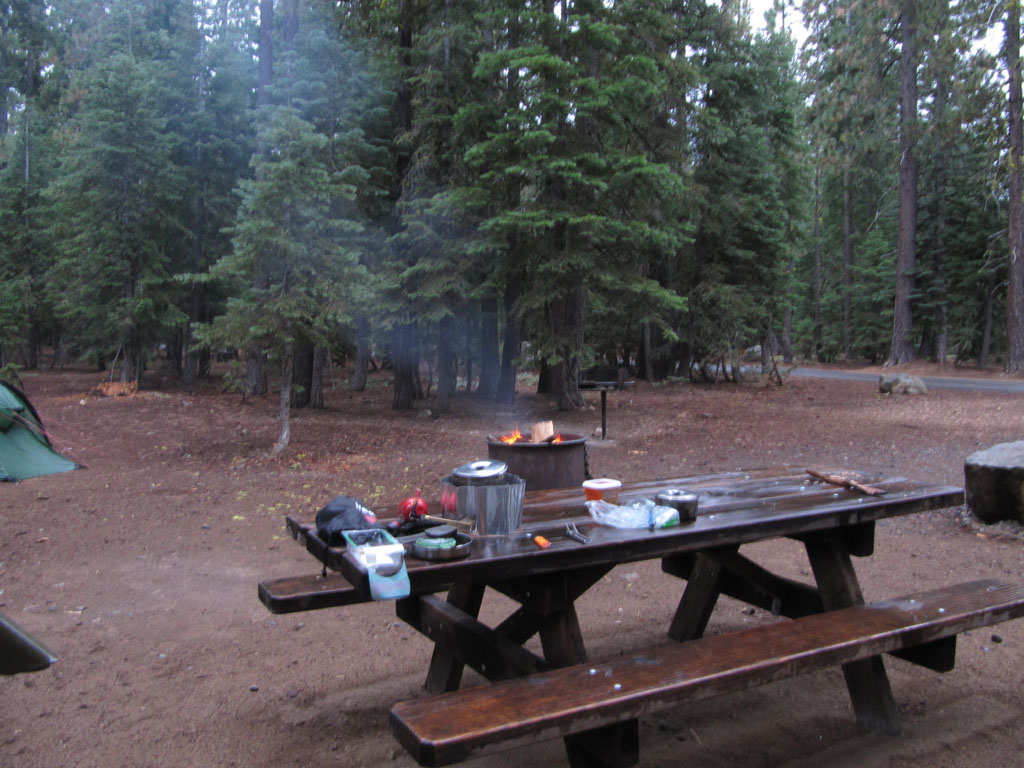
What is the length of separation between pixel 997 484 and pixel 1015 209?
18.4m

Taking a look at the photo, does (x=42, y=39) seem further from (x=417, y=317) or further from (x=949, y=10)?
(x=949, y=10)

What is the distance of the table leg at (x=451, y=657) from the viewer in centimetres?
336

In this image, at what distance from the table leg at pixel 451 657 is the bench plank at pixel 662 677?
0.92 meters

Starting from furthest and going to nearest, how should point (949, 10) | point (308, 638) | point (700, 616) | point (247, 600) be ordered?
point (949, 10), point (247, 600), point (308, 638), point (700, 616)

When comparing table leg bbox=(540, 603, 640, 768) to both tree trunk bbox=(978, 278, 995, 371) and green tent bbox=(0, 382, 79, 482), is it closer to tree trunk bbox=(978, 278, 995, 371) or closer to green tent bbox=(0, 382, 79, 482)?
green tent bbox=(0, 382, 79, 482)

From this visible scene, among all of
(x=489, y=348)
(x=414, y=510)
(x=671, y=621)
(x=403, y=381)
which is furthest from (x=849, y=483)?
(x=489, y=348)

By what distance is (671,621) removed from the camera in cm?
441

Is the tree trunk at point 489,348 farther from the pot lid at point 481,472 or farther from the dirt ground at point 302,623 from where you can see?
the pot lid at point 481,472

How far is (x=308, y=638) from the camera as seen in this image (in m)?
4.36

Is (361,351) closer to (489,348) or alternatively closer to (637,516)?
(489,348)

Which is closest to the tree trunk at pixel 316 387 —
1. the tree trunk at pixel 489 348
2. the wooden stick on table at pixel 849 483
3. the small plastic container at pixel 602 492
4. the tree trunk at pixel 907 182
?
the tree trunk at pixel 489 348

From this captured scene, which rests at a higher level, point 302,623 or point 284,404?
point 284,404

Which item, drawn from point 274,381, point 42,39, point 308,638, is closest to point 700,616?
point 308,638

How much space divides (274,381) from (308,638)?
2064cm
